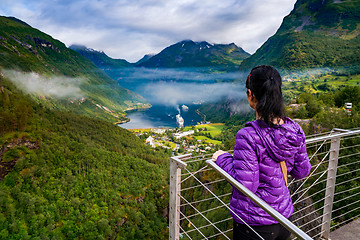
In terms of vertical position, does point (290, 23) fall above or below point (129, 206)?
above

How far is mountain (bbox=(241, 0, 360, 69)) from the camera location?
70.1m

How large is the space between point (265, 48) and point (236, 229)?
132 meters

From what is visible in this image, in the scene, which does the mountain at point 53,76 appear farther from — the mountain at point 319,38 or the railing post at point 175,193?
the railing post at point 175,193

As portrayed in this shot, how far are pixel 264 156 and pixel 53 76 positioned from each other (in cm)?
14202

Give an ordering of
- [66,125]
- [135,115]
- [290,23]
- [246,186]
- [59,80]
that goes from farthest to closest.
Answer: [135,115] → [59,80] → [290,23] → [66,125] → [246,186]

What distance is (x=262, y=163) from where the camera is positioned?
3.71 feet

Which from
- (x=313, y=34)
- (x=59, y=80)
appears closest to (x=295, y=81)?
(x=313, y=34)

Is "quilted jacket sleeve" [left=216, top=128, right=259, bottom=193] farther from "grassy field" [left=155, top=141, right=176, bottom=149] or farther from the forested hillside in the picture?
"grassy field" [left=155, top=141, right=176, bottom=149]

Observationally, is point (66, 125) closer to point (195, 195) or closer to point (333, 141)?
point (195, 195)

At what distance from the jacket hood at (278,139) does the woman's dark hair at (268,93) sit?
1.7 inches

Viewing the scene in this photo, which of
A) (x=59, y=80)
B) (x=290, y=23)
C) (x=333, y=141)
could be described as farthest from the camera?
(x=59, y=80)

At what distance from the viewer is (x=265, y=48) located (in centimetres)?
11706

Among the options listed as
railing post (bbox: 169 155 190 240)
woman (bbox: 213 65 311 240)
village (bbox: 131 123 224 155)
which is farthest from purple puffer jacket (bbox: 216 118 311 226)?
village (bbox: 131 123 224 155)

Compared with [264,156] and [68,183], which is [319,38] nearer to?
[68,183]
